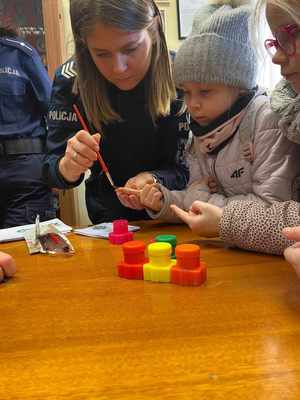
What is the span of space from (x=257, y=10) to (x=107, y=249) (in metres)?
0.53

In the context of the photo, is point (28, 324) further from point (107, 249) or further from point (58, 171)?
point (58, 171)

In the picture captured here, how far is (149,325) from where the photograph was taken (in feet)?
1.77

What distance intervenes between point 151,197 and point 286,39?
0.46m

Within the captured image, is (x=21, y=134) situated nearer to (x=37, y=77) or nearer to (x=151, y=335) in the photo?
(x=37, y=77)

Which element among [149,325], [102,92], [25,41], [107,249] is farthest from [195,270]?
[25,41]

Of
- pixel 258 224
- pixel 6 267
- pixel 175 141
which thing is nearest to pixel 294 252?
pixel 258 224

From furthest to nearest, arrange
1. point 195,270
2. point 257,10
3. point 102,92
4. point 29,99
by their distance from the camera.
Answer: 1. point 29,99
2. point 102,92
3. point 257,10
4. point 195,270

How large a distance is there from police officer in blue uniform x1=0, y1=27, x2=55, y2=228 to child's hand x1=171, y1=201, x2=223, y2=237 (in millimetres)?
931

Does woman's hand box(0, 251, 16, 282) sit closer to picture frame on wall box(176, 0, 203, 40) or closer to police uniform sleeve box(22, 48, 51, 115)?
police uniform sleeve box(22, 48, 51, 115)

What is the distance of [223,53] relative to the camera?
963 mm

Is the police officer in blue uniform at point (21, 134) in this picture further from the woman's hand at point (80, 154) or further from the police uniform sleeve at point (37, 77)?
the woman's hand at point (80, 154)

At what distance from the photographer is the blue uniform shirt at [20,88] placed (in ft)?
5.55

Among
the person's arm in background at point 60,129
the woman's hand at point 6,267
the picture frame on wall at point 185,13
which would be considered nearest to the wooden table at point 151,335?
the woman's hand at point 6,267

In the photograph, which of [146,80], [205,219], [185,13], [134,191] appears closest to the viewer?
[205,219]
